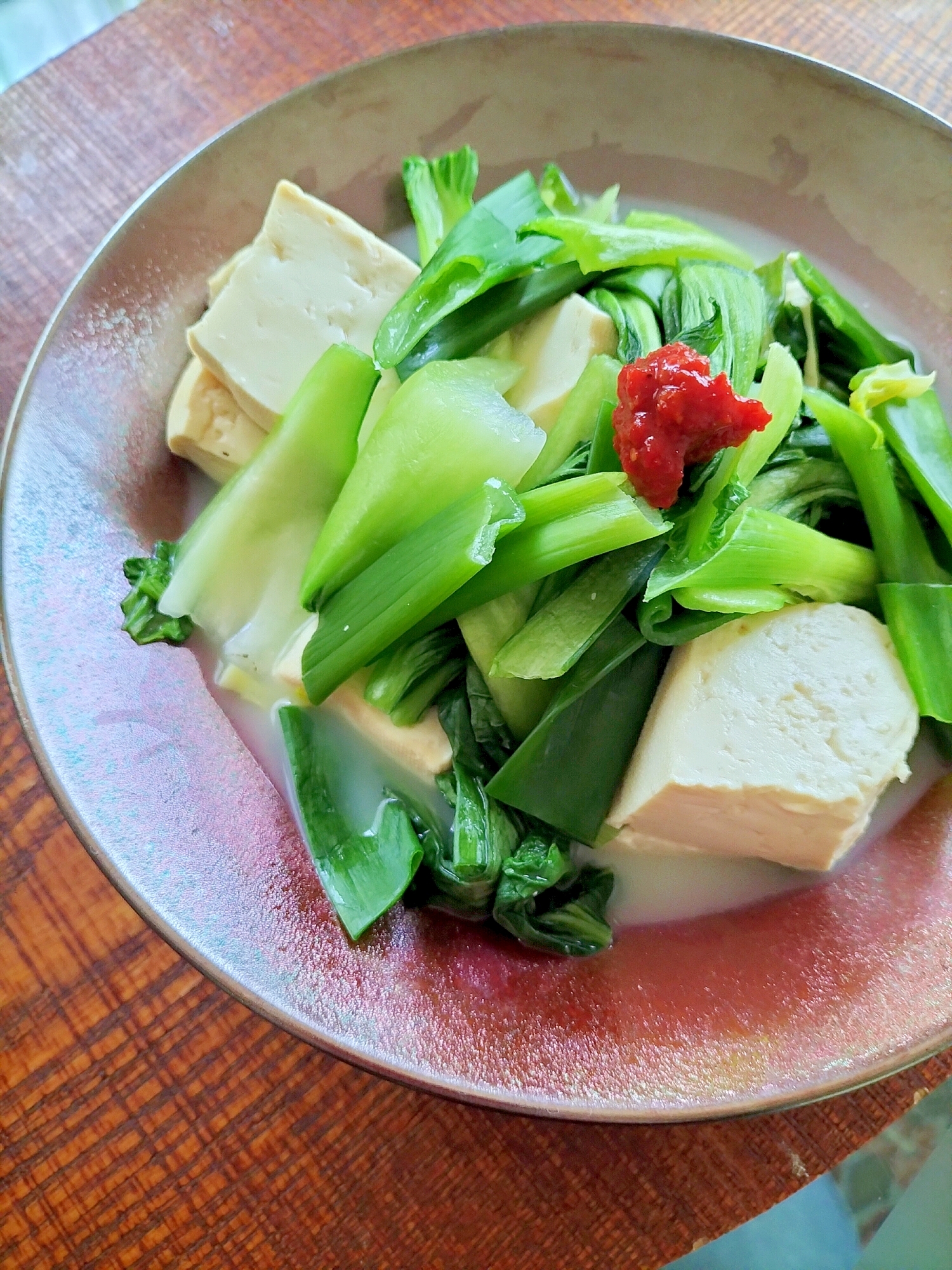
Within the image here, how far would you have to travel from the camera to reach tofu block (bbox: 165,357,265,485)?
55.4 inches

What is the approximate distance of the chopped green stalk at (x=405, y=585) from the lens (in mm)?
1119

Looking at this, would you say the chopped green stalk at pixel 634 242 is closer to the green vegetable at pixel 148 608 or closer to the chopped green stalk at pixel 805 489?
the chopped green stalk at pixel 805 489

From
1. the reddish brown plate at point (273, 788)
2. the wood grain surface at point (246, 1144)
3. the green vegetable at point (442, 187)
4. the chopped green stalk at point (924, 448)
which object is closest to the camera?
the reddish brown plate at point (273, 788)

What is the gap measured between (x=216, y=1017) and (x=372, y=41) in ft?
5.70

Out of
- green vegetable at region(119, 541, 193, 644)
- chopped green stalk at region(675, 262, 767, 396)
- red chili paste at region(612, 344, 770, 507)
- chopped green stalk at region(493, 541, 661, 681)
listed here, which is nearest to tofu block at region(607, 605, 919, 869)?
chopped green stalk at region(493, 541, 661, 681)

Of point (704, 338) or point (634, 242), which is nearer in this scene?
point (704, 338)

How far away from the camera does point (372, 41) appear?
1781 mm

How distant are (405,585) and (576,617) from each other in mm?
220

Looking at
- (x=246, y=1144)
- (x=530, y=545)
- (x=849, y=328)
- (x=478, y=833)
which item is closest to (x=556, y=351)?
(x=530, y=545)

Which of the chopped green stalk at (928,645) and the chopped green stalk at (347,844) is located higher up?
the chopped green stalk at (347,844)

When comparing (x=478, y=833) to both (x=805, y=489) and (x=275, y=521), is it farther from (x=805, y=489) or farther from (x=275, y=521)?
(x=805, y=489)

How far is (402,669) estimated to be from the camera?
1.26 m

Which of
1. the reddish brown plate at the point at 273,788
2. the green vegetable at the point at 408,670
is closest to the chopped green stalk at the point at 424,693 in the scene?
the green vegetable at the point at 408,670

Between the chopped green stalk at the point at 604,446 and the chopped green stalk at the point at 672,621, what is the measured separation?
179 mm
